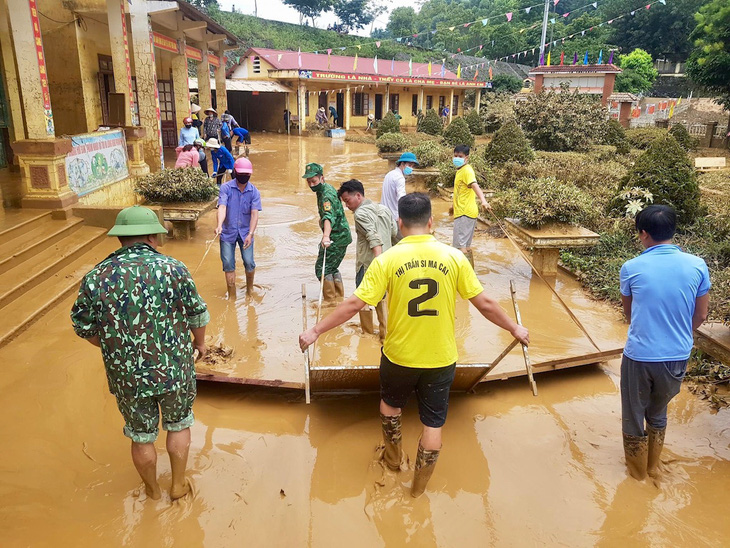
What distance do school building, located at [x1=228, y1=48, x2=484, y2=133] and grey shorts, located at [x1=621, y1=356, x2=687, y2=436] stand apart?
26436 millimetres

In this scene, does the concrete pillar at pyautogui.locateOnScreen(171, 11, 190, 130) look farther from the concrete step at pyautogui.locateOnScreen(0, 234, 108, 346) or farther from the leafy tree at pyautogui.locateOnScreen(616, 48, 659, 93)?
the leafy tree at pyautogui.locateOnScreen(616, 48, 659, 93)

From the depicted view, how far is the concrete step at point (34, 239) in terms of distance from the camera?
616cm

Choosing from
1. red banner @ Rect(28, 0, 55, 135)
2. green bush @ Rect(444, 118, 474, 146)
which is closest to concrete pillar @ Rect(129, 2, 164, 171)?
red banner @ Rect(28, 0, 55, 135)

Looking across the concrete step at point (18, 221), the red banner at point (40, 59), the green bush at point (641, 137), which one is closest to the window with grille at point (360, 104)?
the green bush at point (641, 137)

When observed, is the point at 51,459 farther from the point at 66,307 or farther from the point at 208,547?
the point at 66,307

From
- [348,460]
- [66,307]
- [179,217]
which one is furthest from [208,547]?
[179,217]

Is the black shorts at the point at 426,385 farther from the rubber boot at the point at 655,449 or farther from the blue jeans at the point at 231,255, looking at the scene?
the blue jeans at the point at 231,255

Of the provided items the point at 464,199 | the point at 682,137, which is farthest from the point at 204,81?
the point at 682,137

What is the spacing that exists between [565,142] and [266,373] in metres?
15.7

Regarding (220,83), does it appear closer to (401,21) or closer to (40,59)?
(40,59)

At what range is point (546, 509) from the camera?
3.21 meters

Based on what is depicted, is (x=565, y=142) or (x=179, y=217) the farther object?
(x=565, y=142)

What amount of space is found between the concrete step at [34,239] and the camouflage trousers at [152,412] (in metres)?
4.13

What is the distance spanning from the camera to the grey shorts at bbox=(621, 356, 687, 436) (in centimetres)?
324
